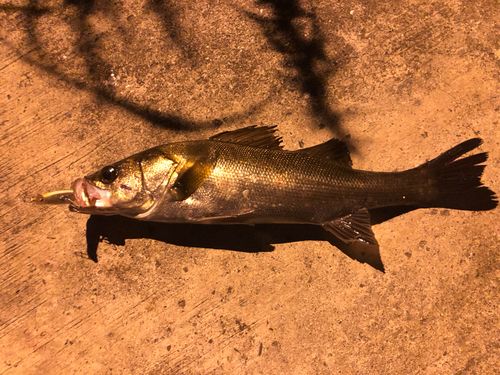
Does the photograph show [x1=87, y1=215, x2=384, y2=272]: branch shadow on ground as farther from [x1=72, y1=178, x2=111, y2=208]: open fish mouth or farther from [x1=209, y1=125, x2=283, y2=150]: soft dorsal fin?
[x1=209, y1=125, x2=283, y2=150]: soft dorsal fin

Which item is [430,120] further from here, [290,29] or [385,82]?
[290,29]

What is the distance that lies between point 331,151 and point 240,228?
1.26 metres

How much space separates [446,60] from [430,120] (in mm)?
733

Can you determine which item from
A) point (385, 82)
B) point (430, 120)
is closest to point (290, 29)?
point (385, 82)

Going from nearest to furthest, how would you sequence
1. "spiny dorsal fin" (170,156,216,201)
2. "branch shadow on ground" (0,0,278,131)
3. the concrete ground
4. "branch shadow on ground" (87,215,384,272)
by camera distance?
"spiny dorsal fin" (170,156,216,201), the concrete ground, "branch shadow on ground" (87,215,384,272), "branch shadow on ground" (0,0,278,131)

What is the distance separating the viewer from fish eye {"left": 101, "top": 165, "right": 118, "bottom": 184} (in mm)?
2414

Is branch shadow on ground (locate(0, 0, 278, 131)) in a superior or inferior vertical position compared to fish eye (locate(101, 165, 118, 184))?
superior

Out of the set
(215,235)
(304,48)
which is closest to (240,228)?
(215,235)

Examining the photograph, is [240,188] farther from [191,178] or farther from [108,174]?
[108,174]

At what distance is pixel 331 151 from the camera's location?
8.84 feet

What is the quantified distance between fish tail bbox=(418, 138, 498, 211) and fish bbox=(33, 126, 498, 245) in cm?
9

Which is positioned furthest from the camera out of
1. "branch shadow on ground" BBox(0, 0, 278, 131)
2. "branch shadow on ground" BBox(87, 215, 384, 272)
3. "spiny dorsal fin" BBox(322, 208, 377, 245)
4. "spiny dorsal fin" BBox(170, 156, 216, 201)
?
"branch shadow on ground" BBox(0, 0, 278, 131)

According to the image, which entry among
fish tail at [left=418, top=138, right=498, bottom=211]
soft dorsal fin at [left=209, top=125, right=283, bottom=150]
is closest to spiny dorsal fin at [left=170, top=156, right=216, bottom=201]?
soft dorsal fin at [left=209, top=125, right=283, bottom=150]

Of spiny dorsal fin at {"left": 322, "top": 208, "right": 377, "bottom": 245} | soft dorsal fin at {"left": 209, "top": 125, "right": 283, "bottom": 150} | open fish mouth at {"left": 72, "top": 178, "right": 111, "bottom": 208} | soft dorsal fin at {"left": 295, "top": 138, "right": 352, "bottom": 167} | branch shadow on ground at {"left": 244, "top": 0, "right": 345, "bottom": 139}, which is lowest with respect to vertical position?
spiny dorsal fin at {"left": 322, "top": 208, "right": 377, "bottom": 245}
